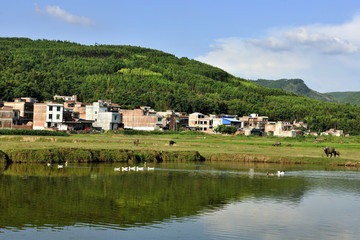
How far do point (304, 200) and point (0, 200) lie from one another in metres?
20.3

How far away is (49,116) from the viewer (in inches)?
4402

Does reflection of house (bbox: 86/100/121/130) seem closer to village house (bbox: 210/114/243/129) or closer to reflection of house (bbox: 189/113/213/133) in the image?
reflection of house (bbox: 189/113/213/133)

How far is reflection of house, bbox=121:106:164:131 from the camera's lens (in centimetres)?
13225

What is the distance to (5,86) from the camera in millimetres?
144250

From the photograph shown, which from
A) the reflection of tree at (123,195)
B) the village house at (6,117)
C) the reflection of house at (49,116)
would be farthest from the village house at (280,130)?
the reflection of tree at (123,195)

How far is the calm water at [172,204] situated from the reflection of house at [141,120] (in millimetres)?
86372

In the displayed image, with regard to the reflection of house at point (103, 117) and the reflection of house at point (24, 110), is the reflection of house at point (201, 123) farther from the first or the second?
the reflection of house at point (24, 110)

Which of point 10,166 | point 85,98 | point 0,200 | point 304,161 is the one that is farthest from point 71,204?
point 85,98

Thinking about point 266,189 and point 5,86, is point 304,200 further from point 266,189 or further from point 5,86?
point 5,86

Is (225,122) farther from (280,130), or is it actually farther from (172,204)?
(172,204)

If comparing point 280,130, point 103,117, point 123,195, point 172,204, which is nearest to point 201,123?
point 280,130

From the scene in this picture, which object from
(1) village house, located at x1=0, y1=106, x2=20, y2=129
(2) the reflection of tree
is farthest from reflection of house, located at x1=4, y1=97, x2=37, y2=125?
(2) the reflection of tree

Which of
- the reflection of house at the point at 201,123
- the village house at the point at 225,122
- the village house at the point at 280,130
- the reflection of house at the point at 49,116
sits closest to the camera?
the reflection of house at the point at 49,116

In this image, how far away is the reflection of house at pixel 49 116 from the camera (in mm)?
111562
